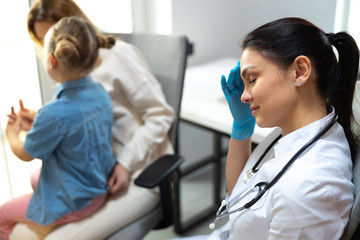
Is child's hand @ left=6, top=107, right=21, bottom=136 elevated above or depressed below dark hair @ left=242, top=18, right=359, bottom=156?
below

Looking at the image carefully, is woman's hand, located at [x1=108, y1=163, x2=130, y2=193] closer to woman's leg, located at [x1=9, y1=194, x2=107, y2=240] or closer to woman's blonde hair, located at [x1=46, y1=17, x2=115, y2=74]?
woman's leg, located at [x1=9, y1=194, x2=107, y2=240]

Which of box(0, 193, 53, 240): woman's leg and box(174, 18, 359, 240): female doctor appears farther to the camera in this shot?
box(0, 193, 53, 240): woman's leg

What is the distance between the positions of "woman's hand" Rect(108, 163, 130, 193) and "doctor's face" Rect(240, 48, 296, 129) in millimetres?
617

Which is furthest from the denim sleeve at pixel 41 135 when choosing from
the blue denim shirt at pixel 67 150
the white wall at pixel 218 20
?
the white wall at pixel 218 20

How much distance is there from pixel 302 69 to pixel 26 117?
2.71 feet

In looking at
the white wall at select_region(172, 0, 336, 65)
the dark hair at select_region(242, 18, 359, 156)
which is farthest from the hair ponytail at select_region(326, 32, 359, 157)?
the white wall at select_region(172, 0, 336, 65)

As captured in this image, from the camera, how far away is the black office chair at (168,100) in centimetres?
119

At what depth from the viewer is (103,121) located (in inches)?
47.8

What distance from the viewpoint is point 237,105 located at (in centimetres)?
98

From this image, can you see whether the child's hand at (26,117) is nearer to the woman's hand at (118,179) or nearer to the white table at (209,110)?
the woman's hand at (118,179)

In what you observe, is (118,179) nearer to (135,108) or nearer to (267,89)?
(135,108)

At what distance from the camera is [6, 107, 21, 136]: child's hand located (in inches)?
41.9

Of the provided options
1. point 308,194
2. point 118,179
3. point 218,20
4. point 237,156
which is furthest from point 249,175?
point 218,20

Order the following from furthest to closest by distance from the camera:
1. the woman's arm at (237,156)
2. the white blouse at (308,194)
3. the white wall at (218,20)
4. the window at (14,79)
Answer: the white wall at (218,20)
the window at (14,79)
the woman's arm at (237,156)
the white blouse at (308,194)
